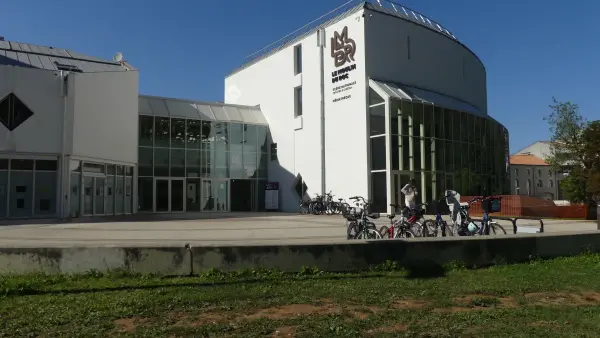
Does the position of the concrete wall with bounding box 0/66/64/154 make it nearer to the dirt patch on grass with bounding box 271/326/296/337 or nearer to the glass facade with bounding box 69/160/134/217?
the glass facade with bounding box 69/160/134/217

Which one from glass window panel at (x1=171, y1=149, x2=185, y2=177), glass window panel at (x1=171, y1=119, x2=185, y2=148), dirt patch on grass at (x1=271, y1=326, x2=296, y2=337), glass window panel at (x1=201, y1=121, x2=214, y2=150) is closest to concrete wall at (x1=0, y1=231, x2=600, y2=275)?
dirt patch on grass at (x1=271, y1=326, x2=296, y2=337)

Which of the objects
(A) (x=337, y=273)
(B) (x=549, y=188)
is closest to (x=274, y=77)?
(A) (x=337, y=273)

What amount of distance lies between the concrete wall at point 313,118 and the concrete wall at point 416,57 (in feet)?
3.32

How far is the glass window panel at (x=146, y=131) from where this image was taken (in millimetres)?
30344

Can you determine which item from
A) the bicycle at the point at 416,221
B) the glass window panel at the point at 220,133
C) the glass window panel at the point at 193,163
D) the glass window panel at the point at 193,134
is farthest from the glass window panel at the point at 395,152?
the bicycle at the point at 416,221

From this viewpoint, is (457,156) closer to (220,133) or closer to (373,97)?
(373,97)

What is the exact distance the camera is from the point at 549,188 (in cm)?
9288

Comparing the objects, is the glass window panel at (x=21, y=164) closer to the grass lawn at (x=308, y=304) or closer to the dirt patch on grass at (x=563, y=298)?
the grass lawn at (x=308, y=304)

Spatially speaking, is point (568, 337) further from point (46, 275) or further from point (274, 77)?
point (274, 77)

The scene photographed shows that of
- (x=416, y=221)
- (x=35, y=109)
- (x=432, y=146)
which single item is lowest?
(x=416, y=221)

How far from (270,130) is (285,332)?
101 feet

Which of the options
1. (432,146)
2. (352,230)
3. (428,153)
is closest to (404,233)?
(352,230)

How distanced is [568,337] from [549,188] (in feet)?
325

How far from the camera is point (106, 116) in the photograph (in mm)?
25438
